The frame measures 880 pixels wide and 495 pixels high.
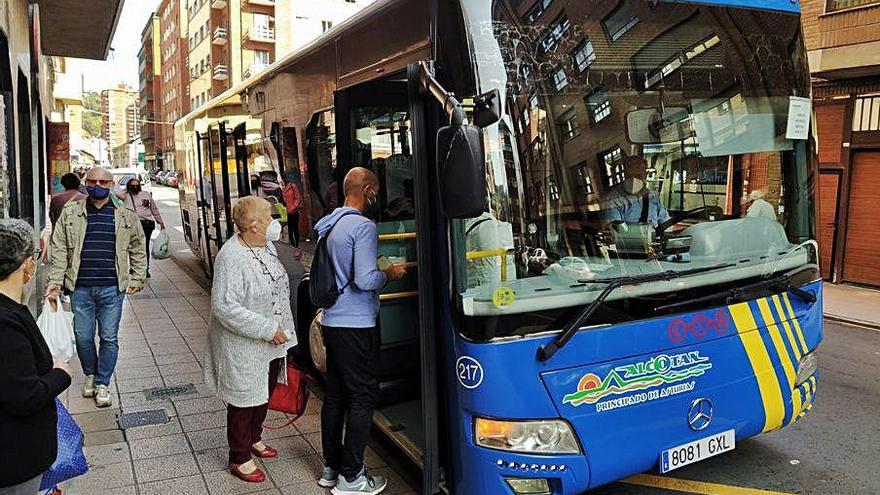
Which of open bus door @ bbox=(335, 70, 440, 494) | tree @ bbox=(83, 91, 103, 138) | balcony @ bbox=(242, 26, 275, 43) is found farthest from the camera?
tree @ bbox=(83, 91, 103, 138)

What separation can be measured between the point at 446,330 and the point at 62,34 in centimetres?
1403

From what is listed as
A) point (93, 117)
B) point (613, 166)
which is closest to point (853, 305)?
point (613, 166)

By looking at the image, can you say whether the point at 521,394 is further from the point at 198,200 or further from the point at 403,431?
the point at 198,200

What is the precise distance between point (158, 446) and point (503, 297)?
114 inches

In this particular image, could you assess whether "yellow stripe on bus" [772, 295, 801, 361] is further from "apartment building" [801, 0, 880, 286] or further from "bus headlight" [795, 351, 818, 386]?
"apartment building" [801, 0, 880, 286]

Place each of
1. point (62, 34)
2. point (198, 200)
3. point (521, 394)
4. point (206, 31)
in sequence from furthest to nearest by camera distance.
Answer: point (206, 31) < point (62, 34) < point (198, 200) < point (521, 394)

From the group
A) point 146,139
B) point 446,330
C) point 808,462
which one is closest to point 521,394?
point 446,330

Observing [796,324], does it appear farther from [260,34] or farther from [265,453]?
[260,34]

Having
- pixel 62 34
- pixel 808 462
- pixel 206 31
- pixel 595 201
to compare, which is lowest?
pixel 808 462

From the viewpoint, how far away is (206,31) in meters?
59.7

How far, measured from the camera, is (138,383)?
19.8ft

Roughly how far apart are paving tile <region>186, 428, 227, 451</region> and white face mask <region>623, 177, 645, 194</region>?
3.15 m

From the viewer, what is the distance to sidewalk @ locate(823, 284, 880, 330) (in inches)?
376

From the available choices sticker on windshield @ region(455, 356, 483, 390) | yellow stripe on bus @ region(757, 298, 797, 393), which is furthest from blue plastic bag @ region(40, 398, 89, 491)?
yellow stripe on bus @ region(757, 298, 797, 393)
